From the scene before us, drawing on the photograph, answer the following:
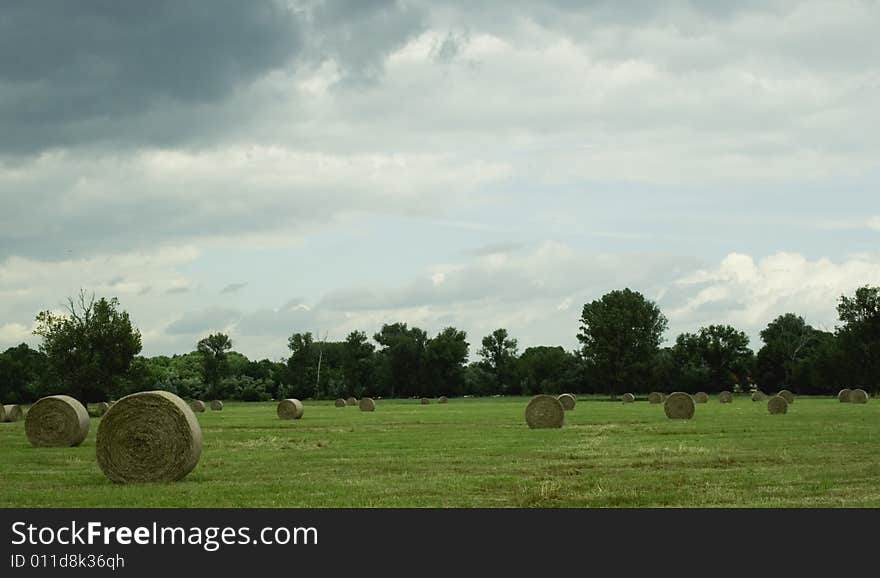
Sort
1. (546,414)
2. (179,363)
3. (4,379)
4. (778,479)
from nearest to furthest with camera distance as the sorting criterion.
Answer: (778,479) < (546,414) < (4,379) < (179,363)

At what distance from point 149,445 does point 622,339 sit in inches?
3780

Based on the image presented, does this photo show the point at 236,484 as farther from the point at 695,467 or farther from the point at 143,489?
the point at 695,467

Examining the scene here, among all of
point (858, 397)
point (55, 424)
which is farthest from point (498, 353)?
point (55, 424)

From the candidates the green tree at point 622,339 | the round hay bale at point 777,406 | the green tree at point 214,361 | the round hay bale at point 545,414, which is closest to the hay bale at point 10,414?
the round hay bale at point 545,414

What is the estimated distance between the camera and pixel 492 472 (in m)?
18.6

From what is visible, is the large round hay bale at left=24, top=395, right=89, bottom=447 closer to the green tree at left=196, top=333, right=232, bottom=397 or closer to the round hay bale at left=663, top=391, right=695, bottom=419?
the round hay bale at left=663, top=391, right=695, bottom=419

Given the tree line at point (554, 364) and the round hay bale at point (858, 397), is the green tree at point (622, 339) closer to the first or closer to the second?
the tree line at point (554, 364)

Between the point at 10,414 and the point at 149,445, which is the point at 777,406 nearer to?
the point at 149,445

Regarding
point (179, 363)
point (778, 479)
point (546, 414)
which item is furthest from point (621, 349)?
point (778, 479)

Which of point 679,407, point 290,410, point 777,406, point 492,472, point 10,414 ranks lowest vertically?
point 492,472

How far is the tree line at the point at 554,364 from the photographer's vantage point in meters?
103

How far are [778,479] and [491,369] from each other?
12591 cm

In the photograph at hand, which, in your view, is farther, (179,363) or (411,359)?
(411,359)
